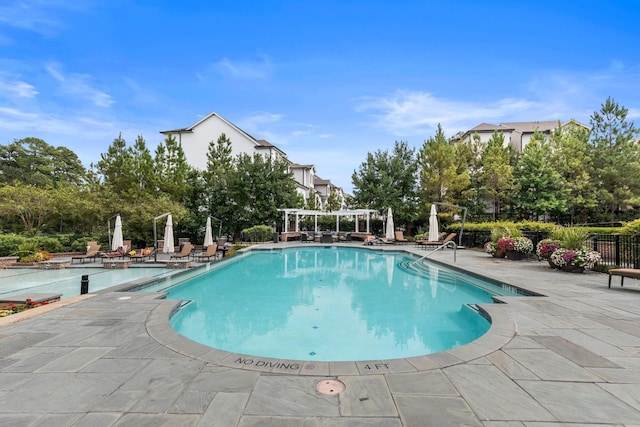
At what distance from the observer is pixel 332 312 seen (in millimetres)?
6625

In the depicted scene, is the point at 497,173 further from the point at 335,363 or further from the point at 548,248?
the point at 335,363

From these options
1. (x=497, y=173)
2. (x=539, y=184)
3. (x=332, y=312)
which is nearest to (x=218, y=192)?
(x=332, y=312)

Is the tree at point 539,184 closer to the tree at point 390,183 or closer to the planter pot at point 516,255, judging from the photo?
the tree at point 390,183

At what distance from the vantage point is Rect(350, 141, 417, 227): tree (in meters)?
25.6

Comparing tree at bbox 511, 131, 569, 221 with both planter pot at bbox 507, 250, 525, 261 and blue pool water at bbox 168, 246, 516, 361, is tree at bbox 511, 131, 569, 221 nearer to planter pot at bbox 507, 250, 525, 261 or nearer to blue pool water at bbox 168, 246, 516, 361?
planter pot at bbox 507, 250, 525, 261

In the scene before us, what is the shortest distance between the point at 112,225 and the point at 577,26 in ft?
77.0

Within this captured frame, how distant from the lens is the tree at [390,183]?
2564 cm

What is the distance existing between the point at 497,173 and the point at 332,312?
21651 mm

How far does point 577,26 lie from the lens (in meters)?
11.9

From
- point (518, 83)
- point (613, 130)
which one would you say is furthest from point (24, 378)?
point (613, 130)

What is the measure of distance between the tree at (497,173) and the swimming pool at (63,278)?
74.6ft

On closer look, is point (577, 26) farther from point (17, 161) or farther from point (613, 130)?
point (17, 161)

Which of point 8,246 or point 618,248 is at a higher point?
point 618,248

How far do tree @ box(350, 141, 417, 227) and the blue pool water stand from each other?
14.2 m
